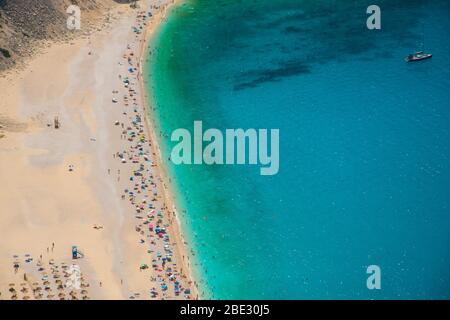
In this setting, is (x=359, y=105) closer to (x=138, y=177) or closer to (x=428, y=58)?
(x=428, y=58)

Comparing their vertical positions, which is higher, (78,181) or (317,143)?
(317,143)

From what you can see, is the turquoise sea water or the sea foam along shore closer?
the sea foam along shore

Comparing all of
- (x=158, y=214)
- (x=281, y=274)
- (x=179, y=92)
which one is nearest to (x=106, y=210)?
(x=158, y=214)

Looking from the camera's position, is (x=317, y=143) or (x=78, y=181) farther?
(x=317, y=143)

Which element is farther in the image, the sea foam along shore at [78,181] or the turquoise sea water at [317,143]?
the turquoise sea water at [317,143]
